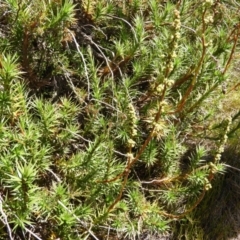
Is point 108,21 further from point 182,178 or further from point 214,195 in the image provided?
point 214,195

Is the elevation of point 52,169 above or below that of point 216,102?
below

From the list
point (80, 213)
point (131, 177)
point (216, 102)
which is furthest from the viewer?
point (216, 102)

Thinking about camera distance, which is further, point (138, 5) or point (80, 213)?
point (138, 5)

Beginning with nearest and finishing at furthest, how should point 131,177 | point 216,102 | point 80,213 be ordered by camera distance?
point 80,213 < point 131,177 < point 216,102

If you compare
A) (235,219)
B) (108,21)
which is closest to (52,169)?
(108,21)

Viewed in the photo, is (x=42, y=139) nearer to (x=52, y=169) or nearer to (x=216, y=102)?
(x=52, y=169)

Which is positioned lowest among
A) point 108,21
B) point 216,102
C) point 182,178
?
point 182,178
